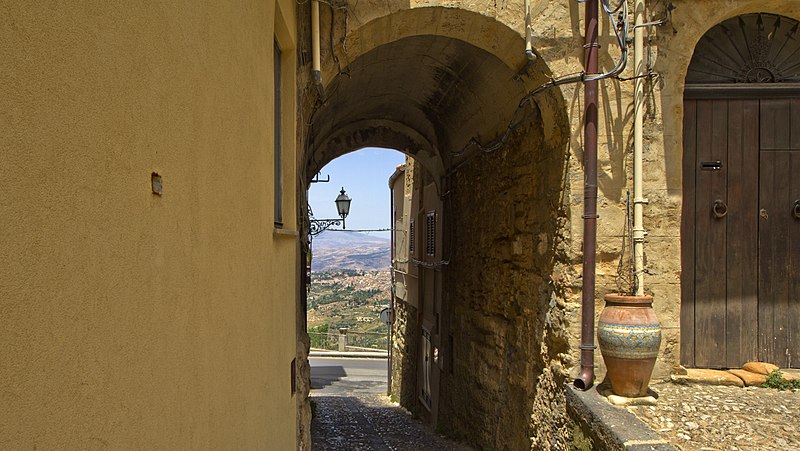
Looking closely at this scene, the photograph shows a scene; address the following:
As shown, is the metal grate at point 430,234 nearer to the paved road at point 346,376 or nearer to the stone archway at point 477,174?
the stone archway at point 477,174

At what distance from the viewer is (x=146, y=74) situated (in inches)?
46.1

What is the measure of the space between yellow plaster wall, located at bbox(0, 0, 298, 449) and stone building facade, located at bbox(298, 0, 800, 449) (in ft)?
7.60

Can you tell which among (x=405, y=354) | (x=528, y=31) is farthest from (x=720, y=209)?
(x=405, y=354)

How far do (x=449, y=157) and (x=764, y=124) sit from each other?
3.97 m

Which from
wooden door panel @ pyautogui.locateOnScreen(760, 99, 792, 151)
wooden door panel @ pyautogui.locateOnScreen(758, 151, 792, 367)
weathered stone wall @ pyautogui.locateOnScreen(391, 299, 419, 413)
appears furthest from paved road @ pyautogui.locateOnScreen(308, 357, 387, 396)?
wooden door panel @ pyautogui.locateOnScreen(760, 99, 792, 151)

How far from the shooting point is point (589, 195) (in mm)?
3871

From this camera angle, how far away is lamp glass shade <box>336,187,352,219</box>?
32.8 feet

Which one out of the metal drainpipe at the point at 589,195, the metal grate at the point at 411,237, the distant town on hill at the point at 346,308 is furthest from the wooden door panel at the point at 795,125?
the metal grate at the point at 411,237

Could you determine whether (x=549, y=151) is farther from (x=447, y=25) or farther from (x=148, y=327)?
(x=148, y=327)

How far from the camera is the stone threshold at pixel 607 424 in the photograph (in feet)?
9.21

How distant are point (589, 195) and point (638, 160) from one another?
16.7 inches

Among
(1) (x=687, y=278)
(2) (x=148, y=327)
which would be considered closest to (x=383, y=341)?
(1) (x=687, y=278)

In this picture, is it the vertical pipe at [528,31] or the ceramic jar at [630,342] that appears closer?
the ceramic jar at [630,342]

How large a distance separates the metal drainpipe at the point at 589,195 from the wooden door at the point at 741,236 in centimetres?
104
